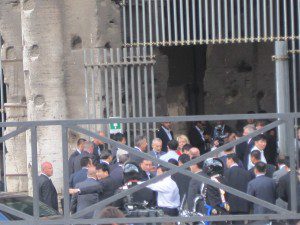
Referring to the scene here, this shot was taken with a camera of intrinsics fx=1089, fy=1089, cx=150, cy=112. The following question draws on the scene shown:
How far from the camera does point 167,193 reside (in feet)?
33.4

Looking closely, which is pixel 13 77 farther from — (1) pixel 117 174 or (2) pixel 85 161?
(1) pixel 117 174

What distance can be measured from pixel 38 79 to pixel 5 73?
1.43m

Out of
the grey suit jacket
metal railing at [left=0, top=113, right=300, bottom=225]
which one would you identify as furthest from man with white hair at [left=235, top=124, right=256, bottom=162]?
metal railing at [left=0, top=113, right=300, bottom=225]

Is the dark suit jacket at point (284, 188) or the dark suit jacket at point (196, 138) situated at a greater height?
the dark suit jacket at point (196, 138)

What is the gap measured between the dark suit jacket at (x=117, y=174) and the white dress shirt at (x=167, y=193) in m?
0.42

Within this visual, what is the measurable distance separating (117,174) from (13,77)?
16.1 feet

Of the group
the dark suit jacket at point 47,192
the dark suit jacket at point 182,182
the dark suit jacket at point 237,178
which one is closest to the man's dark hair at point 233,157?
the dark suit jacket at point 237,178

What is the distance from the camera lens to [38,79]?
46.2ft

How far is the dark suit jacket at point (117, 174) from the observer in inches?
416

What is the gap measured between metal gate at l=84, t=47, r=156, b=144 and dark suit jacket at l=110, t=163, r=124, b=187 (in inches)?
97.7

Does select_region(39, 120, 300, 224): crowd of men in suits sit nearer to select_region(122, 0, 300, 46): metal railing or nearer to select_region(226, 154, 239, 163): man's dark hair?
select_region(226, 154, 239, 163): man's dark hair

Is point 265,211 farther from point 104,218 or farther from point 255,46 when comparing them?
point 255,46

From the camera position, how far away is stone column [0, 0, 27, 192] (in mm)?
15180

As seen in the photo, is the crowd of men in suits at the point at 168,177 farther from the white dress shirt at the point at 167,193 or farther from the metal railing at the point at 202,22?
the metal railing at the point at 202,22
